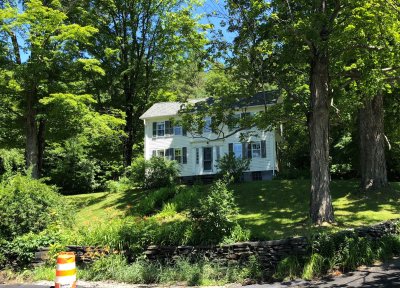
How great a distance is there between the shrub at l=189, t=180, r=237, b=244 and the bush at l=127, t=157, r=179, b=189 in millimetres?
Answer: 13595

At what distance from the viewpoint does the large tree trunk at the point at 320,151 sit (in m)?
12.6

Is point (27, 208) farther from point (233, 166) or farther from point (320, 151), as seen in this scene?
point (233, 166)

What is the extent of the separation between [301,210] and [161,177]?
10.4 metres

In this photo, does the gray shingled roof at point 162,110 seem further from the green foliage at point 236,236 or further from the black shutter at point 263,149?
the green foliage at point 236,236

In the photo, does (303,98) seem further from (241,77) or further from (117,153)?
(117,153)

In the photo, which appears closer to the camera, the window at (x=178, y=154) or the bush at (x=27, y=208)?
the bush at (x=27, y=208)

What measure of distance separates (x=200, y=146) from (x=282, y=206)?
1743cm

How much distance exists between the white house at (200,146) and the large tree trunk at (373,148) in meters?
12.7

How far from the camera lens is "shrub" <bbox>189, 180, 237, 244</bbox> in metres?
10.4

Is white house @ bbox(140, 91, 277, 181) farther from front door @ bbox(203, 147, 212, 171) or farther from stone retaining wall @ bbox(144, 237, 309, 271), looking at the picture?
stone retaining wall @ bbox(144, 237, 309, 271)

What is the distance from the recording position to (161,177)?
2447cm

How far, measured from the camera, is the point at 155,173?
80.9 feet

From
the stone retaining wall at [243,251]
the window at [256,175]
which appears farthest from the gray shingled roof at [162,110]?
the stone retaining wall at [243,251]

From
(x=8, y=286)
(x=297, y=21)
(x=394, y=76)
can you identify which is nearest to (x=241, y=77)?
(x=297, y=21)
